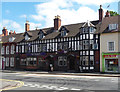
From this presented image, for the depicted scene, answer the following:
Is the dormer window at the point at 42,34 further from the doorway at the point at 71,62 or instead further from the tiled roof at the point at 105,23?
the tiled roof at the point at 105,23

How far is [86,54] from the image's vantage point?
29.7m

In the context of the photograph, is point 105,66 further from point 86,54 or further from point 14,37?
point 14,37

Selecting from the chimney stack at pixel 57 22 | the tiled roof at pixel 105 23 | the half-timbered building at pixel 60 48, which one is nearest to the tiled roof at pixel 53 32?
the half-timbered building at pixel 60 48

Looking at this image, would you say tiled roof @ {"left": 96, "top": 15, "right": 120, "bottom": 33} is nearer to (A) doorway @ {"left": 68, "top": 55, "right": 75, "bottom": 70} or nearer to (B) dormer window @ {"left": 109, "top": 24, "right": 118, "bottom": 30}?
(B) dormer window @ {"left": 109, "top": 24, "right": 118, "bottom": 30}

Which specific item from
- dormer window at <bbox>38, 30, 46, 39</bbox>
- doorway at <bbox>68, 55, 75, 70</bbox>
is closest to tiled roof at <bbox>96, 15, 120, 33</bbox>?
doorway at <bbox>68, 55, 75, 70</bbox>

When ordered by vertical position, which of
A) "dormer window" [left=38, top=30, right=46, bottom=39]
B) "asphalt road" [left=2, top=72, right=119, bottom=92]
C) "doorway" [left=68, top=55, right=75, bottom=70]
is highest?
"dormer window" [left=38, top=30, right=46, bottom=39]

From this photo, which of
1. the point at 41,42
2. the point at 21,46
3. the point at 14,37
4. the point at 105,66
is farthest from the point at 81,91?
the point at 14,37

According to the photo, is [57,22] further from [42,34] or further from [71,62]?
[71,62]

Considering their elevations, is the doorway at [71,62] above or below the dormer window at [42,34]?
below

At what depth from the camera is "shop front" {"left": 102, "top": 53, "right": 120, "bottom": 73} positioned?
88.9 feet

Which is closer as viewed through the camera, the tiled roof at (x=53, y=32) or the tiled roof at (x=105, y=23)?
the tiled roof at (x=105, y=23)

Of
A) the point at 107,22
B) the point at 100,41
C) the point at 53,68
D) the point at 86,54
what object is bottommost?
the point at 53,68

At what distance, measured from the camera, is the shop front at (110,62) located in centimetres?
2711

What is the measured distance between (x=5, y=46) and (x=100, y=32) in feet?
85.3
